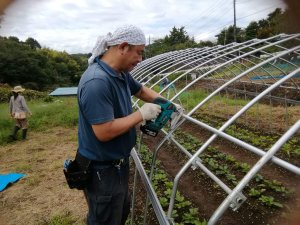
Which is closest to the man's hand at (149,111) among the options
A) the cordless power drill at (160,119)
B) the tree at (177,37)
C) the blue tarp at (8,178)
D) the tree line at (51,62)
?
the cordless power drill at (160,119)

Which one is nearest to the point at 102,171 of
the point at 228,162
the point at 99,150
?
the point at 99,150

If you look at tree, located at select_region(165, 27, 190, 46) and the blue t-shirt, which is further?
tree, located at select_region(165, 27, 190, 46)

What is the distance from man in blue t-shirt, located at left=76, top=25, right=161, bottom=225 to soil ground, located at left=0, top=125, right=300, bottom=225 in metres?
1.36

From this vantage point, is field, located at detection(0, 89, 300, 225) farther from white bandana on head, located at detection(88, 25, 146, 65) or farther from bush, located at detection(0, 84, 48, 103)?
bush, located at detection(0, 84, 48, 103)

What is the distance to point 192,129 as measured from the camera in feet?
24.1

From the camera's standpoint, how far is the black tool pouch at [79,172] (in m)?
→ 2.20

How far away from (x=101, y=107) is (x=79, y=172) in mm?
627

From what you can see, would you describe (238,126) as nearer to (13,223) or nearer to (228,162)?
(228,162)

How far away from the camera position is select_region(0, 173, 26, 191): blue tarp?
16.7 ft

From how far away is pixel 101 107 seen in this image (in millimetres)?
1873

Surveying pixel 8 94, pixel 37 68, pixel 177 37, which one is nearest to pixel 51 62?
pixel 37 68

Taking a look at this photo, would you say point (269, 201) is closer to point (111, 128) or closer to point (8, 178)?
point (111, 128)

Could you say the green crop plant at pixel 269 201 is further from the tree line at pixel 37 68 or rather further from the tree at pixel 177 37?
the tree at pixel 177 37

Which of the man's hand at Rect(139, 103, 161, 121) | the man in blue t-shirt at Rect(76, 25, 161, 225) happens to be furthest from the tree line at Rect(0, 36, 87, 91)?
the man's hand at Rect(139, 103, 161, 121)
